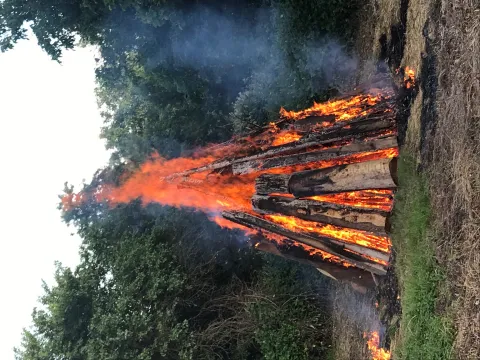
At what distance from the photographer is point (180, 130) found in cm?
1415

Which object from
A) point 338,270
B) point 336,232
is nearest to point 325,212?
point 336,232

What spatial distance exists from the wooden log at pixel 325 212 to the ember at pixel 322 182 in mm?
15

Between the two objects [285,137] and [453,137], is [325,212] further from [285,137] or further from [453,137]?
[453,137]

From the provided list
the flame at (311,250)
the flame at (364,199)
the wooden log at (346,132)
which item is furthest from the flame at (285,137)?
the flame at (311,250)

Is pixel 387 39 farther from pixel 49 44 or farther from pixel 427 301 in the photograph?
pixel 49 44

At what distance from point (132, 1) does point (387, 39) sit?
6.01m

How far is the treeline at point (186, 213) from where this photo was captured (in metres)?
10.4

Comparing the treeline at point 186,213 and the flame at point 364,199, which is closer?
the flame at point 364,199

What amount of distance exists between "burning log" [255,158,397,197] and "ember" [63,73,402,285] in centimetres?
1

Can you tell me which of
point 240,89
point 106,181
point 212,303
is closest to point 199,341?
point 212,303

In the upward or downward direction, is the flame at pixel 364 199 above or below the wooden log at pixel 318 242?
above

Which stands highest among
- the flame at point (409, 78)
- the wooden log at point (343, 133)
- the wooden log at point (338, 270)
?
the flame at point (409, 78)

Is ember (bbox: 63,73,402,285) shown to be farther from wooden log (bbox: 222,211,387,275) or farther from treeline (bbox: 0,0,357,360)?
treeline (bbox: 0,0,357,360)

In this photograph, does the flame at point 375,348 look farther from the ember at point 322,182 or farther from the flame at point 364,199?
the flame at point 364,199
